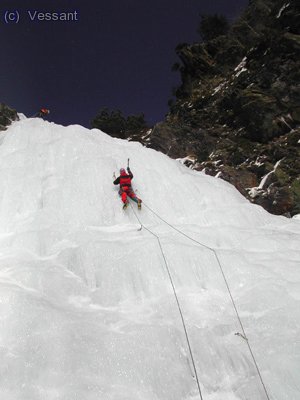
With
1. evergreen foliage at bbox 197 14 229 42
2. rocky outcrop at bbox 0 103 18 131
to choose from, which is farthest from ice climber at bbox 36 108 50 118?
evergreen foliage at bbox 197 14 229 42

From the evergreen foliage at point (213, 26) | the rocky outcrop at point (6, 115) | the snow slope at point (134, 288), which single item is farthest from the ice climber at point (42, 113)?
the evergreen foliage at point (213, 26)

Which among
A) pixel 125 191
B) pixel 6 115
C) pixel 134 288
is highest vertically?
pixel 6 115

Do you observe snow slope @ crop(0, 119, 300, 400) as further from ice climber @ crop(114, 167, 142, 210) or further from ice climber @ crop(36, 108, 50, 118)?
ice climber @ crop(36, 108, 50, 118)

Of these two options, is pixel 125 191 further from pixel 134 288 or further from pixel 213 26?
pixel 213 26

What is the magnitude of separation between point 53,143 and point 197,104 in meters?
23.3

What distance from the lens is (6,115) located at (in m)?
35.4

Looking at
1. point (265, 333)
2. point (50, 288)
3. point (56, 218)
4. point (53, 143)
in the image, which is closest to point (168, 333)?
point (265, 333)

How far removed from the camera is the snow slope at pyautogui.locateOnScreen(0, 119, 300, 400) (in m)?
4.08

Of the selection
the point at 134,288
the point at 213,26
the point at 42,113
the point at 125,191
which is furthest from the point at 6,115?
the point at 134,288

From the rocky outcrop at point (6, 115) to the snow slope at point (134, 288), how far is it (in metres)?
26.1

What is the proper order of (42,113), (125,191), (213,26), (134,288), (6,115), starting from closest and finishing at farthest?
(134,288) → (125,191) → (42,113) → (6,115) → (213,26)

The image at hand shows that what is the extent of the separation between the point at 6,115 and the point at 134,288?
115 feet

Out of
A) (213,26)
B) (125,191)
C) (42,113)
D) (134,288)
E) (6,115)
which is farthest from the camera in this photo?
(213,26)

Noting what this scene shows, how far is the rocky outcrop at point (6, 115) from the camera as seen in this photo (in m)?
34.2
